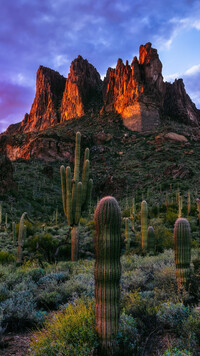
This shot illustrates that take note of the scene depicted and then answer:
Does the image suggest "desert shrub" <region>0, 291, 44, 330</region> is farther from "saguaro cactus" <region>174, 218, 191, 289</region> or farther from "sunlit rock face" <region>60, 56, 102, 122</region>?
"sunlit rock face" <region>60, 56, 102, 122</region>

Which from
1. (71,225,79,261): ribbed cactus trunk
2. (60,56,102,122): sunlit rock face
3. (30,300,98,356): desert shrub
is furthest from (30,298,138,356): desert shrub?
(60,56,102,122): sunlit rock face

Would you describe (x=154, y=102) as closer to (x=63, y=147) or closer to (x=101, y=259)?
(x=63, y=147)

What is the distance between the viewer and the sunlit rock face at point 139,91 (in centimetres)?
6316

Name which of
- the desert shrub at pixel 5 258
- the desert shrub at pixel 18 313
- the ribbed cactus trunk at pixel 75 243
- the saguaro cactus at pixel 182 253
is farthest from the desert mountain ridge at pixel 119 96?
the desert shrub at pixel 18 313

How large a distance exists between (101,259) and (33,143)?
54395 mm

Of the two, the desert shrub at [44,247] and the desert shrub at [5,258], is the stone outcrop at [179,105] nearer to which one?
the desert shrub at [44,247]

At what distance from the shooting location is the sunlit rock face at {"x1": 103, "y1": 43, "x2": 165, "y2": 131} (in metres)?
63.2

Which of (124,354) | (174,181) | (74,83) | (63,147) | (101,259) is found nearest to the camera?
(124,354)

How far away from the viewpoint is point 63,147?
53781 mm

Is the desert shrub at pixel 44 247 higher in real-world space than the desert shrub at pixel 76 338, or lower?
lower

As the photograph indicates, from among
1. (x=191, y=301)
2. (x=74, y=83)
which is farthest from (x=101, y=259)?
(x=74, y=83)

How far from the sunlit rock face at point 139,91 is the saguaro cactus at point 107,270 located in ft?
198

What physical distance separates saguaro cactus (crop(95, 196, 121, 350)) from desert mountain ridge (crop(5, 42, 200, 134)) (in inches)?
2382

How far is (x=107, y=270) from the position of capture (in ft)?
11.0
